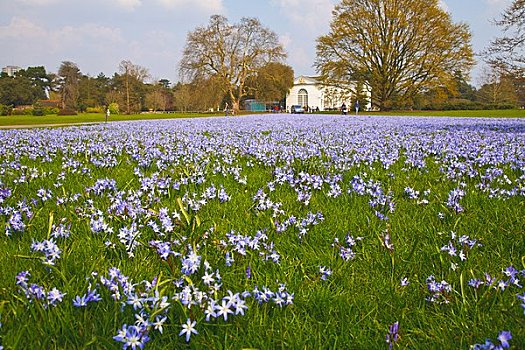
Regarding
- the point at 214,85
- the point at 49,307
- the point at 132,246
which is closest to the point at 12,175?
the point at 132,246

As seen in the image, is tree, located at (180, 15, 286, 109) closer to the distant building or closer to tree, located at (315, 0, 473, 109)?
tree, located at (315, 0, 473, 109)

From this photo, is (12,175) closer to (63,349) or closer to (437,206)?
(63,349)

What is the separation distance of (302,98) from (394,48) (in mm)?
58316

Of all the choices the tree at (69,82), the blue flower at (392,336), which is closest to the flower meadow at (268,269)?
the blue flower at (392,336)

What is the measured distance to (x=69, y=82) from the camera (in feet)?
301

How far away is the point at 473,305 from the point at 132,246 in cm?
198

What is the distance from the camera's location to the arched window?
101 meters

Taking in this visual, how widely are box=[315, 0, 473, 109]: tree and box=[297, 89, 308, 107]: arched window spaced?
54.0 m

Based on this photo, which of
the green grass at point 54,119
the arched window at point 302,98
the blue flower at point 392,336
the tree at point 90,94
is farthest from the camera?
the arched window at point 302,98

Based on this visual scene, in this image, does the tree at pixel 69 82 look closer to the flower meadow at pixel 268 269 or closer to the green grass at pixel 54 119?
the green grass at pixel 54 119

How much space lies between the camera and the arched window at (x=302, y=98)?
10144 centimetres

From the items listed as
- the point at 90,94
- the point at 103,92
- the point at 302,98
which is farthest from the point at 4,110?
the point at 302,98

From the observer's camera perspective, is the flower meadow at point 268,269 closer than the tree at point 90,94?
Yes

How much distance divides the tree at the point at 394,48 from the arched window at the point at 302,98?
54.0m
